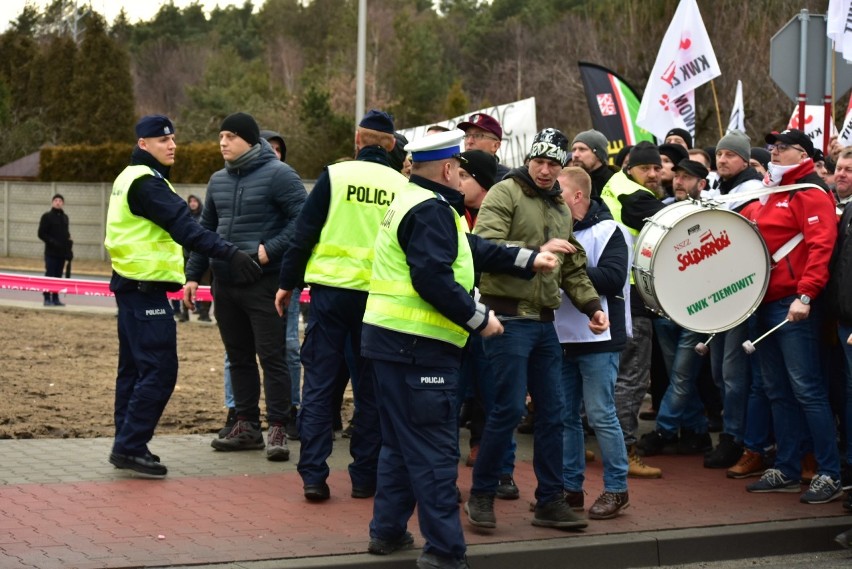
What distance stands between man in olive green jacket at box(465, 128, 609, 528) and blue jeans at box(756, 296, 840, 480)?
158cm

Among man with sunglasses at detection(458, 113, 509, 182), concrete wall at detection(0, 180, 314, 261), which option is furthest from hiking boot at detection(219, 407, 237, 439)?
concrete wall at detection(0, 180, 314, 261)

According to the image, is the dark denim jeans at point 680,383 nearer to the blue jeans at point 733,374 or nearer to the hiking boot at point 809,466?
the blue jeans at point 733,374

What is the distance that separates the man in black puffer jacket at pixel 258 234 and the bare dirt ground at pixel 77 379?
152cm

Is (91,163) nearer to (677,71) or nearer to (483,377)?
(677,71)

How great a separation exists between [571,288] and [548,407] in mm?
679

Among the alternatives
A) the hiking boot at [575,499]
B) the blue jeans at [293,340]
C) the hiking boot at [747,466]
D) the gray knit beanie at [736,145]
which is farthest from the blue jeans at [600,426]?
the blue jeans at [293,340]

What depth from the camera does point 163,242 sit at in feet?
27.5

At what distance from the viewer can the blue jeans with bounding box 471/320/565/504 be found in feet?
23.2

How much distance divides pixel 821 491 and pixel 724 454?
3.69 ft

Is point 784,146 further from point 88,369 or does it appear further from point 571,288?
point 88,369

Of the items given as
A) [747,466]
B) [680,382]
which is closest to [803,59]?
[680,382]

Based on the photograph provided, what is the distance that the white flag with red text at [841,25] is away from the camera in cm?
1059

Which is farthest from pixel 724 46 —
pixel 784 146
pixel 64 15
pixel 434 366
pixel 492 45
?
pixel 64 15

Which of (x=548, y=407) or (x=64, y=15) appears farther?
(x=64, y=15)
